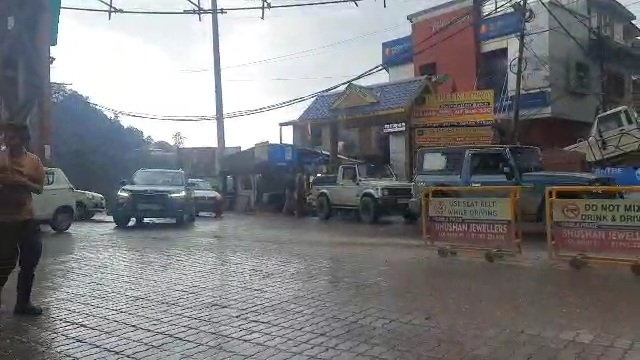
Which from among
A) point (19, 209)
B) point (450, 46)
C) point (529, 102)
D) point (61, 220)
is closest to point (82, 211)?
point (61, 220)

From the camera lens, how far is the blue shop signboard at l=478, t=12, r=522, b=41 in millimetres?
24859

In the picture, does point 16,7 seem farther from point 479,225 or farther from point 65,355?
point 479,225

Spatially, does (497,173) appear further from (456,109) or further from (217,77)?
(217,77)

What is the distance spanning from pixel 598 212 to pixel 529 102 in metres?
18.0

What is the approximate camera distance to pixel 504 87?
2553 centimetres

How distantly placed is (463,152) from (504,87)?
1257cm

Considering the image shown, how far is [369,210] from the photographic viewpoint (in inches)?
721

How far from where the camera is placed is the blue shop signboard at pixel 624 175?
1591 centimetres

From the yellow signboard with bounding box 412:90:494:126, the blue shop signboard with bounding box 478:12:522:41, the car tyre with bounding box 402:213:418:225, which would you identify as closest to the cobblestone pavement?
the car tyre with bounding box 402:213:418:225

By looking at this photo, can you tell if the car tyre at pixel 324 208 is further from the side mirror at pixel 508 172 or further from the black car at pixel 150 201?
the side mirror at pixel 508 172

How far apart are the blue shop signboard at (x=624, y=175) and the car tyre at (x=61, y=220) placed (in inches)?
554

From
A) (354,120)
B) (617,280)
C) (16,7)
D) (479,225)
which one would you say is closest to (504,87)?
(354,120)

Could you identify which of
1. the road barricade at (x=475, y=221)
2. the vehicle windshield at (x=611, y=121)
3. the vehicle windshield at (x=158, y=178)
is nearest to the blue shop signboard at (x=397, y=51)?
the vehicle windshield at (x=611, y=121)

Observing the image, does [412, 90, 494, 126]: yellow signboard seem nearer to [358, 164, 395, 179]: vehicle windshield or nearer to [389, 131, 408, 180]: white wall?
[389, 131, 408, 180]: white wall
